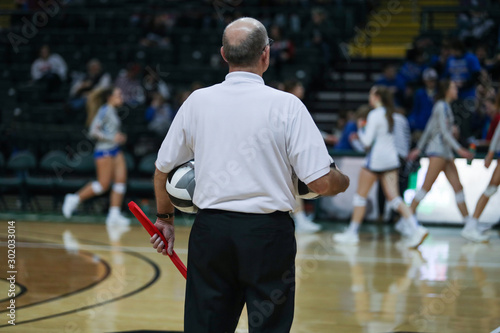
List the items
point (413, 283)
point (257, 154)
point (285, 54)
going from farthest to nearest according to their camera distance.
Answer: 1. point (285, 54)
2. point (413, 283)
3. point (257, 154)

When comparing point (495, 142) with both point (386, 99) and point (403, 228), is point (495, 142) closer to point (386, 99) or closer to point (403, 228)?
point (386, 99)

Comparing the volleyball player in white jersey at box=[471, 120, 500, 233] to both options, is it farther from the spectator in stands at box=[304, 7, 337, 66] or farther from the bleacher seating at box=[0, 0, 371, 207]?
the spectator in stands at box=[304, 7, 337, 66]

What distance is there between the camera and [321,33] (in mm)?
13578

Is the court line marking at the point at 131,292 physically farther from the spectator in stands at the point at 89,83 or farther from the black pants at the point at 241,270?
the spectator in stands at the point at 89,83

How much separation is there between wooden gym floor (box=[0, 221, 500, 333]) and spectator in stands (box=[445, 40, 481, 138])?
271cm

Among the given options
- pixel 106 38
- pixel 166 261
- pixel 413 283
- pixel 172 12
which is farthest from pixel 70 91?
pixel 413 283

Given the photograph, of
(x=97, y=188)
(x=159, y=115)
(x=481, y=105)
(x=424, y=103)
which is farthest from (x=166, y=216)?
(x=159, y=115)

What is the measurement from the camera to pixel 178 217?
11.0 metres

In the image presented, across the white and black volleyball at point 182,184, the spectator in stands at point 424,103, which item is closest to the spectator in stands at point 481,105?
the spectator in stands at point 424,103

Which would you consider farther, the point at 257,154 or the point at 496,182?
→ the point at 496,182

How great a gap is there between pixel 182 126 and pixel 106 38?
13039 millimetres

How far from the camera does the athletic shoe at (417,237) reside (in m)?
8.00

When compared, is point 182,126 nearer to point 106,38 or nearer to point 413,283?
point 413,283

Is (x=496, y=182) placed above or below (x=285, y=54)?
below
